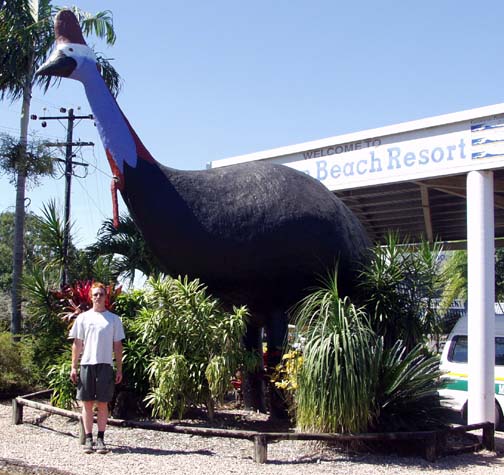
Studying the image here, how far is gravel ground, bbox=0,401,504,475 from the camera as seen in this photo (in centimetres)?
560

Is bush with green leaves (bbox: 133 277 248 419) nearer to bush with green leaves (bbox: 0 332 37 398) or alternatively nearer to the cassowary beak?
the cassowary beak

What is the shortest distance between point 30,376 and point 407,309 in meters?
5.68

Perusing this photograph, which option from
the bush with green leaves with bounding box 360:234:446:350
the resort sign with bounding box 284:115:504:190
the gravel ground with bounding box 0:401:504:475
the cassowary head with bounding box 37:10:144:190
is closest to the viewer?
the gravel ground with bounding box 0:401:504:475

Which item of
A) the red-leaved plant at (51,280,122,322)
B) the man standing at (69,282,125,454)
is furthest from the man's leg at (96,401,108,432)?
the red-leaved plant at (51,280,122,322)

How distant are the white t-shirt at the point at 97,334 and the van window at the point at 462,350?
18.2 ft

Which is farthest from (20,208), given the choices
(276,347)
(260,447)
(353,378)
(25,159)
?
(353,378)

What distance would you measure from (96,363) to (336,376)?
7.05ft

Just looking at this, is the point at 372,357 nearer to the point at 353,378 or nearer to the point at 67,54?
the point at 353,378

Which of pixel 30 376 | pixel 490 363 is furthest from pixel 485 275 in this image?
pixel 30 376

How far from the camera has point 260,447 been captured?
6.01 meters

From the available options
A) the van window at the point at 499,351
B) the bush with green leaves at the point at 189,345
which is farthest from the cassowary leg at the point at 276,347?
the van window at the point at 499,351

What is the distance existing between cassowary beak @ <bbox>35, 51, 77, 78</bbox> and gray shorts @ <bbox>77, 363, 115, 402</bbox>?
3.19 m

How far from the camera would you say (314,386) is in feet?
20.8

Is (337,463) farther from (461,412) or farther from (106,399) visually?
(461,412)
